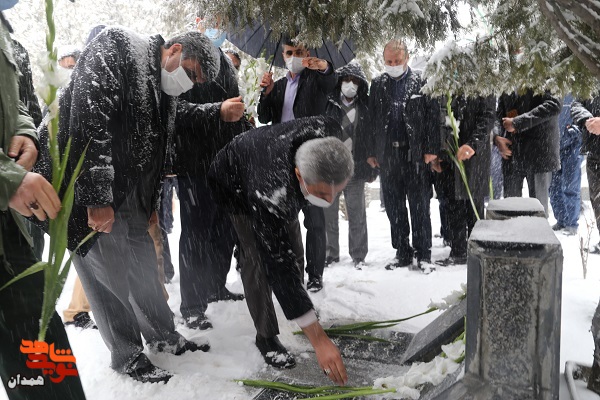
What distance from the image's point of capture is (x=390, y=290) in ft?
13.6

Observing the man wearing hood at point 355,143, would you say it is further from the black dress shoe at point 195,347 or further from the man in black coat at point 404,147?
the black dress shoe at point 195,347

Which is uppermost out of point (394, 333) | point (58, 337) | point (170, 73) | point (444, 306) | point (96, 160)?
point (170, 73)

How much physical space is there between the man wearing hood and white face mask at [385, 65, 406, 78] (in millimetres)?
261

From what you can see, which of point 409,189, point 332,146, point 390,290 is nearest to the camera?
point 332,146

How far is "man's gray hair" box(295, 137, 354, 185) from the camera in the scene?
2.19 meters

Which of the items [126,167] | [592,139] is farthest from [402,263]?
[126,167]

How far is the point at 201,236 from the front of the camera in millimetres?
3666

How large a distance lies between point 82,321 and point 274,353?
160cm

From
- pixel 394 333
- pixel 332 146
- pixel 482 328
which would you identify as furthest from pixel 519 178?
pixel 482 328

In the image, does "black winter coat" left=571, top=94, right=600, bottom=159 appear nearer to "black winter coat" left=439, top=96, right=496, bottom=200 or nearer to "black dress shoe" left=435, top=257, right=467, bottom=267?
"black winter coat" left=439, top=96, right=496, bottom=200

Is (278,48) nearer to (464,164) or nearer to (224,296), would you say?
(464,164)

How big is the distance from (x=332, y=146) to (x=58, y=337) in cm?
136

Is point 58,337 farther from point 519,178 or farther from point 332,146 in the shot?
point 519,178

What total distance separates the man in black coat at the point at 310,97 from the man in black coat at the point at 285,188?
1.24 m
